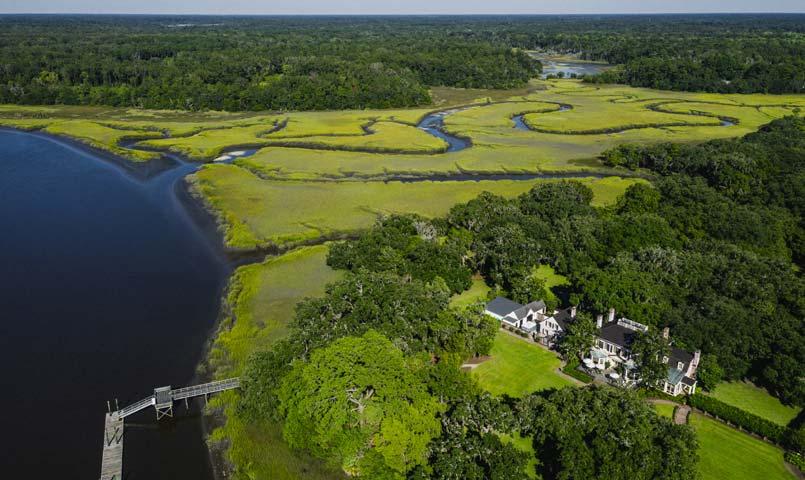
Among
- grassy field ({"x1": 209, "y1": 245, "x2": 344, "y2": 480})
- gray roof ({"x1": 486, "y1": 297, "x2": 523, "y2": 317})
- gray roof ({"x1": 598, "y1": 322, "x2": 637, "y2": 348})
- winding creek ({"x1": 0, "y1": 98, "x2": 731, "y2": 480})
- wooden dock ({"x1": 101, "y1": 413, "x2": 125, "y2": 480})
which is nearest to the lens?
wooden dock ({"x1": 101, "y1": 413, "x2": 125, "y2": 480})

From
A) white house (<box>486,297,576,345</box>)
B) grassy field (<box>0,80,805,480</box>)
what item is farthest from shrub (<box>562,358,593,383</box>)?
white house (<box>486,297,576,345</box>)

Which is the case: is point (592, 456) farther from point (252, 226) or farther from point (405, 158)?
point (405, 158)

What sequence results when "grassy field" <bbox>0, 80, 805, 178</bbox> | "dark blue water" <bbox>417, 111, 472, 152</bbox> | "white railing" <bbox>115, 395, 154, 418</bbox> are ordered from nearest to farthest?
"white railing" <bbox>115, 395, 154, 418</bbox> → "grassy field" <bbox>0, 80, 805, 178</bbox> → "dark blue water" <bbox>417, 111, 472, 152</bbox>

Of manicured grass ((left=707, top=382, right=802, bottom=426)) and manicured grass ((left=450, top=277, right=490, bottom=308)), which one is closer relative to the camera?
manicured grass ((left=707, top=382, right=802, bottom=426))

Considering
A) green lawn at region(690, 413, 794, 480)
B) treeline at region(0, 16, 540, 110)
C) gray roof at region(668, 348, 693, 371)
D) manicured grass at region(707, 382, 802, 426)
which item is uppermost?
treeline at region(0, 16, 540, 110)

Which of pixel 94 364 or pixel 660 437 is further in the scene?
pixel 94 364

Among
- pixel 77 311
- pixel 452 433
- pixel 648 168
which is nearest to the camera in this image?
pixel 452 433

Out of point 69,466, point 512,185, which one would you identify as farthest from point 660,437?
point 512,185

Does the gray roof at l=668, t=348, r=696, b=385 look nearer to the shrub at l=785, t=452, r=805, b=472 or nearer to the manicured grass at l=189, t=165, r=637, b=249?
the shrub at l=785, t=452, r=805, b=472
